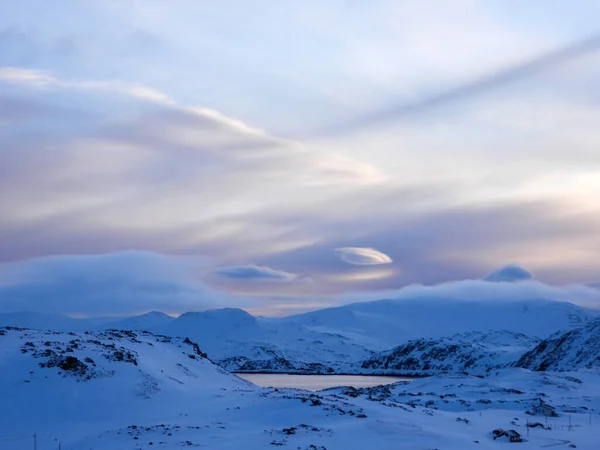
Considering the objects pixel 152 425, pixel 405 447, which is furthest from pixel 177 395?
pixel 405 447

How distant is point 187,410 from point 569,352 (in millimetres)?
95439

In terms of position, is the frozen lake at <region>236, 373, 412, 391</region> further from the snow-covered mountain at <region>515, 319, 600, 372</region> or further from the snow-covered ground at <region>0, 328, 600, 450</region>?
the snow-covered ground at <region>0, 328, 600, 450</region>

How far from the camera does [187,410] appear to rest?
133ft

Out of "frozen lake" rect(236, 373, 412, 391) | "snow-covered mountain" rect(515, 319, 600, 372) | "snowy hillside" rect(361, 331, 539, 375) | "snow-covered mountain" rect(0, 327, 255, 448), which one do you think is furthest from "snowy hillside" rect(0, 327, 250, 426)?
"snowy hillside" rect(361, 331, 539, 375)

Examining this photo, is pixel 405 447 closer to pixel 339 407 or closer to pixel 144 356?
pixel 339 407

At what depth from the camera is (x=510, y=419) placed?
43031 mm

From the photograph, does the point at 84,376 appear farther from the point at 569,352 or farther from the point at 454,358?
the point at 454,358

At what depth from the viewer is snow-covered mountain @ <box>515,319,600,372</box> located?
110300mm

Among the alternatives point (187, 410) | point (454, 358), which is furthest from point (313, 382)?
point (187, 410)

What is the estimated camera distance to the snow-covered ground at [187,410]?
3173 centimetres

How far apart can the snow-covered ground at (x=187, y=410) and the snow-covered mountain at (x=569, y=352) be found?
5800 cm

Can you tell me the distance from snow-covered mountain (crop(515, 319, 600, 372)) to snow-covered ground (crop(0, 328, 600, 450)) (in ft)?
190

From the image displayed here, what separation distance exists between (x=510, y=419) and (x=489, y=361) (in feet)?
392

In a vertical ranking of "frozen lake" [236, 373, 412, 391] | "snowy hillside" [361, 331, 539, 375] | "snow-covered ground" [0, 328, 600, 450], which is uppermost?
"snowy hillside" [361, 331, 539, 375]
